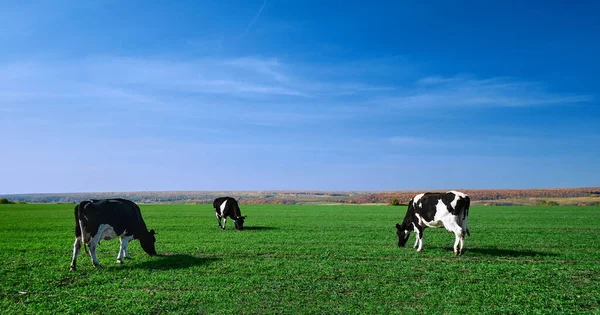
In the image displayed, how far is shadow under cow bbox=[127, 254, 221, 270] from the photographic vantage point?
13.0 metres

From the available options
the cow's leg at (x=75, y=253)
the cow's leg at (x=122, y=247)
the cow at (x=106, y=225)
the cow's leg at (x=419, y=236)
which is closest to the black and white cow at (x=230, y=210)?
the cow at (x=106, y=225)

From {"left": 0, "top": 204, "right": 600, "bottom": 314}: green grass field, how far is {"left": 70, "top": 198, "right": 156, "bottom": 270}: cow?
25.0 inches

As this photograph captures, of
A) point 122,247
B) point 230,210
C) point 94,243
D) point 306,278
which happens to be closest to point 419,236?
point 306,278

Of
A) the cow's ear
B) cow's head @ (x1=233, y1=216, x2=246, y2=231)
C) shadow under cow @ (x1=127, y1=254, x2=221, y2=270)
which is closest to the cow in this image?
shadow under cow @ (x1=127, y1=254, x2=221, y2=270)

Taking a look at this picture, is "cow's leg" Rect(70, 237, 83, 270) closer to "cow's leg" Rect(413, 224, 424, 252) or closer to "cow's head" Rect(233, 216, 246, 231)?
"cow's leg" Rect(413, 224, 424, 252)

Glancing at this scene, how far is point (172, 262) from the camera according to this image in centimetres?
1370

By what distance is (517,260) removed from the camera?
14219 millimetres

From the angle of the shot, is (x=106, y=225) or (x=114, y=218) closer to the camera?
(x=106, y=225)

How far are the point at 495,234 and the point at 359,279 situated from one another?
14005mm

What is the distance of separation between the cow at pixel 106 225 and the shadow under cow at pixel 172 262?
61 cm

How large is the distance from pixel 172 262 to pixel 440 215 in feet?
32.2

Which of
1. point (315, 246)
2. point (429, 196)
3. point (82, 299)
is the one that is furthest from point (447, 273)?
point (82, 299)

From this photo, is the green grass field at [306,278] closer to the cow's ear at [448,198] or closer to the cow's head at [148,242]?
the cow's head at [148,242]

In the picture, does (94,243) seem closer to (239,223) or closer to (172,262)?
(172,262)
